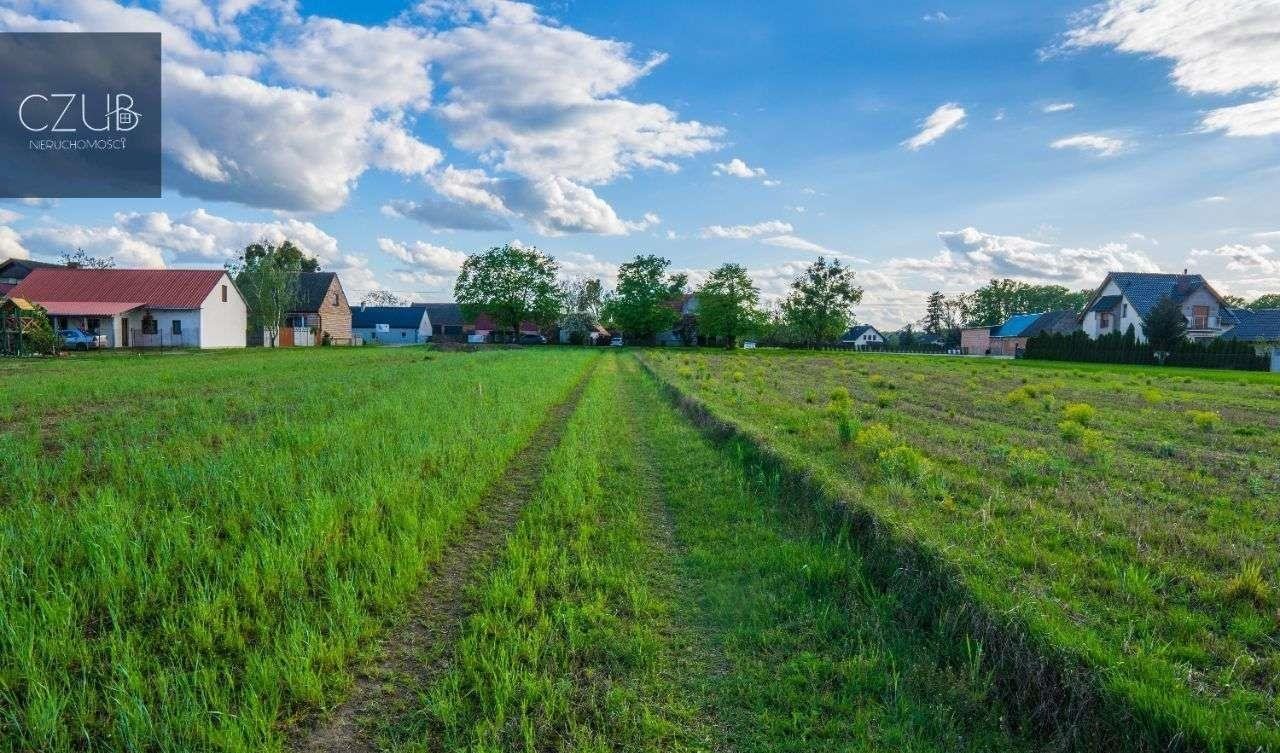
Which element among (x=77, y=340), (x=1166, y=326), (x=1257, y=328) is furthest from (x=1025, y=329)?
(x=77, y=340)

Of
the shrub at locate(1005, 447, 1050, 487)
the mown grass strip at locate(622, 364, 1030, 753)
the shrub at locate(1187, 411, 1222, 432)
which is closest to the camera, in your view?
the mown grass strip at locate(622, 364, 1030, 753)

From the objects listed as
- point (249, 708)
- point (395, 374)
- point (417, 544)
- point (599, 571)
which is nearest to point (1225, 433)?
point (599, 571)

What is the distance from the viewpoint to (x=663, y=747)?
11.1 ft

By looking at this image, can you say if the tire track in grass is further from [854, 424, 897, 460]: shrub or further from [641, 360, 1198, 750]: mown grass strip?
[854, 424, 897, 460]: shrub

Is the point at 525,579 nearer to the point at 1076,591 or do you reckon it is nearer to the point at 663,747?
the point at 663,747

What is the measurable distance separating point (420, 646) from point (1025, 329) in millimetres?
103841

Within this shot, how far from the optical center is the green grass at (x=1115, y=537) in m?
3.29

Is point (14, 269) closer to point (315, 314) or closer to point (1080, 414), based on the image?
point (315, 314)

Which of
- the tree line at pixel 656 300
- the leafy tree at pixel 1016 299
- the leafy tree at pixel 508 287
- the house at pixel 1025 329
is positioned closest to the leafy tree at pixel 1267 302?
the leafy tree at pixel 1016 299

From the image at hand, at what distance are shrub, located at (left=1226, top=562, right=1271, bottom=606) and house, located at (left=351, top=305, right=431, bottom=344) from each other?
10146 cm

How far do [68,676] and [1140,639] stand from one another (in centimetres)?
678

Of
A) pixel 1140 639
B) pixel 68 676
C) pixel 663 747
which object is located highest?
pixel 1140 639

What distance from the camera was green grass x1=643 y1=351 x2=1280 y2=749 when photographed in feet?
10.8

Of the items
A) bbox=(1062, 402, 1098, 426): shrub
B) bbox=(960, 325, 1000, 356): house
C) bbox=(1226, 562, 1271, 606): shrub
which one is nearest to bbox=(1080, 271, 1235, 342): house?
bbox=(960, 325, 1000, 356): house
